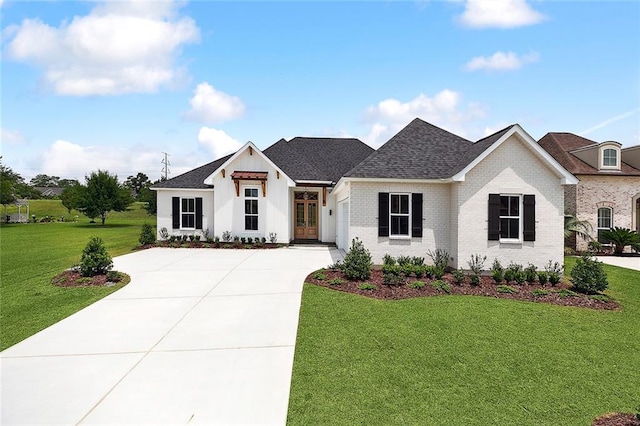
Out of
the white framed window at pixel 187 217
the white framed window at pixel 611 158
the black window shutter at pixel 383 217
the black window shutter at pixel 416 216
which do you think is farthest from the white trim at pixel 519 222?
the white framed window at pixel 187 217

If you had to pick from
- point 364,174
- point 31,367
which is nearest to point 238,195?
point 364,174

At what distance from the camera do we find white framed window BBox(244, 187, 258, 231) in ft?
63.4

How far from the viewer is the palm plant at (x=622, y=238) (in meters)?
17.5

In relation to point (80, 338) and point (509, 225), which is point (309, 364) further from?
point (509, 225)

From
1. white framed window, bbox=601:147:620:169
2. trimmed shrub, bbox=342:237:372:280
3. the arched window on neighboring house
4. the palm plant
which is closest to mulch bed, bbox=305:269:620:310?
trimmed shrub, bbox=342:237:372:280

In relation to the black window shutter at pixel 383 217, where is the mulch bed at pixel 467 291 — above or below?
below

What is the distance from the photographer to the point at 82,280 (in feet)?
34.3

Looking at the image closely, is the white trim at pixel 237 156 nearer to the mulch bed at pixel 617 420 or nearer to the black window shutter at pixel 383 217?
the black window shutter at pixel 383 217

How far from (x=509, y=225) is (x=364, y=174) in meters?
5.45

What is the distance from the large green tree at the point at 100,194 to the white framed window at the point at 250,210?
2400cm

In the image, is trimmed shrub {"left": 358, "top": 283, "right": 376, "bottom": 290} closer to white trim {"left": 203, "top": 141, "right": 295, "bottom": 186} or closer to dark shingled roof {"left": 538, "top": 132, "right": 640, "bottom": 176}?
white trim {"left": 203, "top": 141, "right": 295, "bottom": 186}

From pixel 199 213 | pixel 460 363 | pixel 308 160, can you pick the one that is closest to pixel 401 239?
pixel 460 363

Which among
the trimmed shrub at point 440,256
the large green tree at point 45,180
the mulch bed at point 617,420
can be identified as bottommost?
the mulch bed at point 617,420

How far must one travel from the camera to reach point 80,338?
21.3 feet
